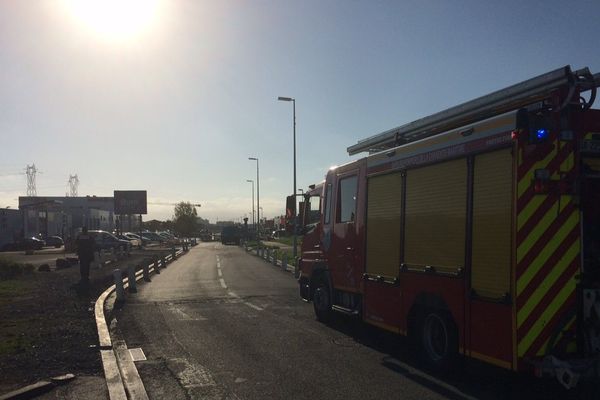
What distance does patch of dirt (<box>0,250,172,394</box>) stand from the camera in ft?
24.7

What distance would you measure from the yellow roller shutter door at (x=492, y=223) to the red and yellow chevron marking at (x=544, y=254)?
16 centimetres

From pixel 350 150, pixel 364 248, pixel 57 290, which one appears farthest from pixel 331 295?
pixel 57 290

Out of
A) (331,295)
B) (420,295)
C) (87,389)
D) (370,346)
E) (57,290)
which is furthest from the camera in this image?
(57,290)

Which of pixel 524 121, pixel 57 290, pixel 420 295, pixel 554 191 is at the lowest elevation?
pixel 57 290

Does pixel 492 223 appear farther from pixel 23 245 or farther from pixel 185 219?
pixel 185 219

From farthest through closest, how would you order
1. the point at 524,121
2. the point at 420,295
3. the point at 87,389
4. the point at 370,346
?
the point at 370,346 < the point at 420,295 < the point at 87,389 < the point at 524,121

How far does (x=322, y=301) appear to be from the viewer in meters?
11.1

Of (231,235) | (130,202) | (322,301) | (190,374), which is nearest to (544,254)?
(190,374)

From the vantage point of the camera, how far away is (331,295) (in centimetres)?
1054

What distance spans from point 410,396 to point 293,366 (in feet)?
6.16

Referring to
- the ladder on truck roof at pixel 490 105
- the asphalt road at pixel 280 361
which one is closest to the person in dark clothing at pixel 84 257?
the asphalt road at pixel 280 361

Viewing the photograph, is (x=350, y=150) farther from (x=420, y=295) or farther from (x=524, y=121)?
(x=524, y=121)

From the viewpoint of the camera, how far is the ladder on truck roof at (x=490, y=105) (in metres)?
5.96

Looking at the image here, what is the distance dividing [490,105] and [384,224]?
236cm
